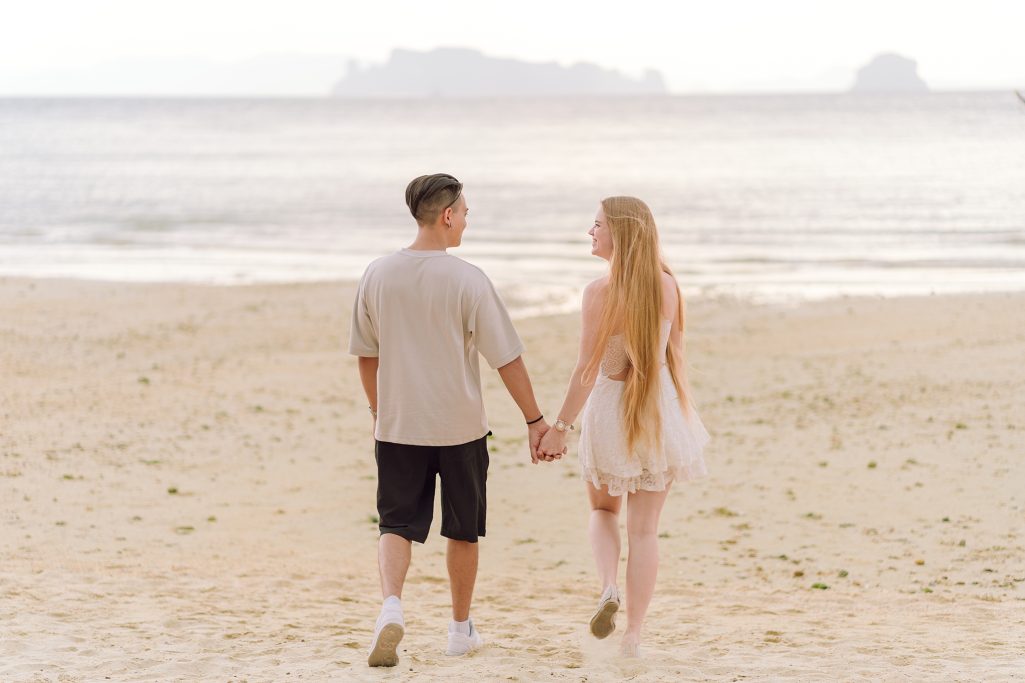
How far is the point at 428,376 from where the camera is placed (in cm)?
408

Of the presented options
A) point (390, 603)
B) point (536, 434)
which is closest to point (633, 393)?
point (536, 434)

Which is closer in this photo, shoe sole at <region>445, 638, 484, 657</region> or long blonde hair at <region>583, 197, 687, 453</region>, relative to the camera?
long blonde hair at <region>583, 197, 687, 453</region>

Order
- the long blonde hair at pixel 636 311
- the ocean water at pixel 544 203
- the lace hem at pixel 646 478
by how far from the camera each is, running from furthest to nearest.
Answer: the ocean water at pixel 544 203, the lace hem at pixel 646 478, the long blonde hair at pixel 636 311

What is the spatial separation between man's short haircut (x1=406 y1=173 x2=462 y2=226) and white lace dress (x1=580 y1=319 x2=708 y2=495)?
856 mm

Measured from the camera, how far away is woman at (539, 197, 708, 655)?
4105mm

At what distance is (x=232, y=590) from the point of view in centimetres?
562

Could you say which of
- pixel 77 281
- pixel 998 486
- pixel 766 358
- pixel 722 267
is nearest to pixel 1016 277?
pixel 722 267

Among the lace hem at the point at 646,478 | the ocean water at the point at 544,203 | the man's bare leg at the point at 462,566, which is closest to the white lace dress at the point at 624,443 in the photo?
the lace hem at the point at 646,478

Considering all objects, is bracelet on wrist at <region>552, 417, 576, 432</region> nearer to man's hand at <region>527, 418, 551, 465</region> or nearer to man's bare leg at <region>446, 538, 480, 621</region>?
man's hand at <region>527, 418, 551, 465</region>

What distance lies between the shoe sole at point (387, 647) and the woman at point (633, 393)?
0.84 metres

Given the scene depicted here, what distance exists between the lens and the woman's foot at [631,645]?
4.36 meters

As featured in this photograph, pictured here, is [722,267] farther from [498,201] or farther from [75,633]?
[75,633]

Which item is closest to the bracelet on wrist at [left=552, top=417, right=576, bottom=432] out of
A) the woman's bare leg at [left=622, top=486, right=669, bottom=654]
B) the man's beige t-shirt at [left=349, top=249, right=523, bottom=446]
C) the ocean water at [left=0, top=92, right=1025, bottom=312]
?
the man's beige t-shirt at [left=349, top=249, right=523, bottom=446]

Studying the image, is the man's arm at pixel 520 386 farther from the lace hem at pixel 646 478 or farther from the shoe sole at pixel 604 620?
the shoe sole at pixel 604 620
